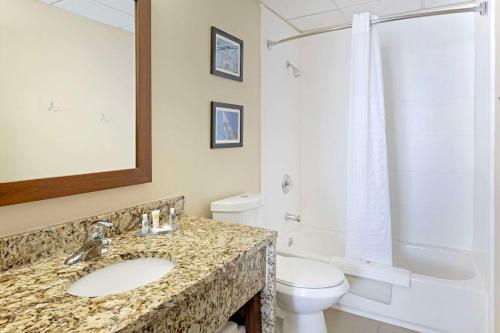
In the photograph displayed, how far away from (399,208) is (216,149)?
1.79m

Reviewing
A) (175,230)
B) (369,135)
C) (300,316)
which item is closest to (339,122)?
(369,135)

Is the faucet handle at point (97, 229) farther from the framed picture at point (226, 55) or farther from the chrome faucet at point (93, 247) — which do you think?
the framed picture at point (226, 55)

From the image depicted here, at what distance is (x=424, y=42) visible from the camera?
2539mm

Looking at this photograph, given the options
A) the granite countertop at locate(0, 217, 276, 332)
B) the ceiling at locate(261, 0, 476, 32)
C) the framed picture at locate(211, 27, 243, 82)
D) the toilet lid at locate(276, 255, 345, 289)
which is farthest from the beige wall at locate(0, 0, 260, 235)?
the toilet lid at locate(276, 255, 345, 289)

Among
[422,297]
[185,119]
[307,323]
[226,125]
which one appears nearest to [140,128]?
[185,119]

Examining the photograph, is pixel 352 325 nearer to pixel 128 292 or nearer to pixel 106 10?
pixel 128 292

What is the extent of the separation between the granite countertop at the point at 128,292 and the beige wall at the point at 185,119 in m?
0.18

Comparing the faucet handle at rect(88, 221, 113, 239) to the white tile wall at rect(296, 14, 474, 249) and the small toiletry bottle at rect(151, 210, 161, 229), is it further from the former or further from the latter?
the white tile wall at rect(296, 14, 474, 249)

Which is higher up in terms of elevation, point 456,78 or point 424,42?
point 424,42

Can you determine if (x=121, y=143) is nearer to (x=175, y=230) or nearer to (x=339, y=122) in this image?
(x=175, y=230)

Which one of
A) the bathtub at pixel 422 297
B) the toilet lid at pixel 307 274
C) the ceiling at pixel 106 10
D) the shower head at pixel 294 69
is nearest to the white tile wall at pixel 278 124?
the shower head at pixel 294 69

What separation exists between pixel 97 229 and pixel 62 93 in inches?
19.7

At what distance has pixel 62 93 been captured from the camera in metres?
1.08

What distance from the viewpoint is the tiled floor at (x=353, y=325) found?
6.30 ft
